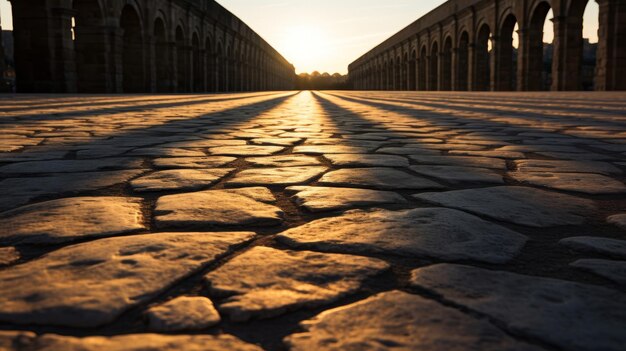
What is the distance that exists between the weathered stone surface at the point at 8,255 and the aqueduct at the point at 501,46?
16900 millimetres

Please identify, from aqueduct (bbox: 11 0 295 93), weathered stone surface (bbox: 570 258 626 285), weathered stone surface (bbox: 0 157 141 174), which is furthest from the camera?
aqueduct (bbox: 11 0 295 93)

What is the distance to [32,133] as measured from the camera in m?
4.00

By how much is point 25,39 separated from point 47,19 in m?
0.82

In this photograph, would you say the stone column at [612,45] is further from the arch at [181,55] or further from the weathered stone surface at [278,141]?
the arch at [181,55]

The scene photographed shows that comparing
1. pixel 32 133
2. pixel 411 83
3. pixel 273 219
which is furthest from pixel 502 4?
pixel 273 219

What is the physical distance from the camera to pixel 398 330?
2.67 ft

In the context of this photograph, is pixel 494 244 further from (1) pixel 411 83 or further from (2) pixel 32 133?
(1) pixel 411 83

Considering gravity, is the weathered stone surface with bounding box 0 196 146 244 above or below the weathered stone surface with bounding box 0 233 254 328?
above

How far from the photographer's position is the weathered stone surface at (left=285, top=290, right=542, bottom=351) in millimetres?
766

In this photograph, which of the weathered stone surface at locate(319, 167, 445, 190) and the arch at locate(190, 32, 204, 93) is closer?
the weathered stone surface at locate(319, 167, 445, 190)

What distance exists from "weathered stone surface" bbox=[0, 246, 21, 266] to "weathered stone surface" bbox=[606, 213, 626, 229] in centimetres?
154

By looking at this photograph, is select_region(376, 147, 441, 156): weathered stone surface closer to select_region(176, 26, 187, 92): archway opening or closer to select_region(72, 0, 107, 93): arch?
select_region(72, 0, 107, 93): arch

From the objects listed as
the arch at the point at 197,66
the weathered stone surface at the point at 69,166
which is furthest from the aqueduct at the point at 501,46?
the weathered stone surface at the point at 69,166

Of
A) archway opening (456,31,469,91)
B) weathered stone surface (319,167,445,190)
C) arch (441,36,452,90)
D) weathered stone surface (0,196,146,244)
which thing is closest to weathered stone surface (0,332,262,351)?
weathered stone surface (0,196,146,244)
